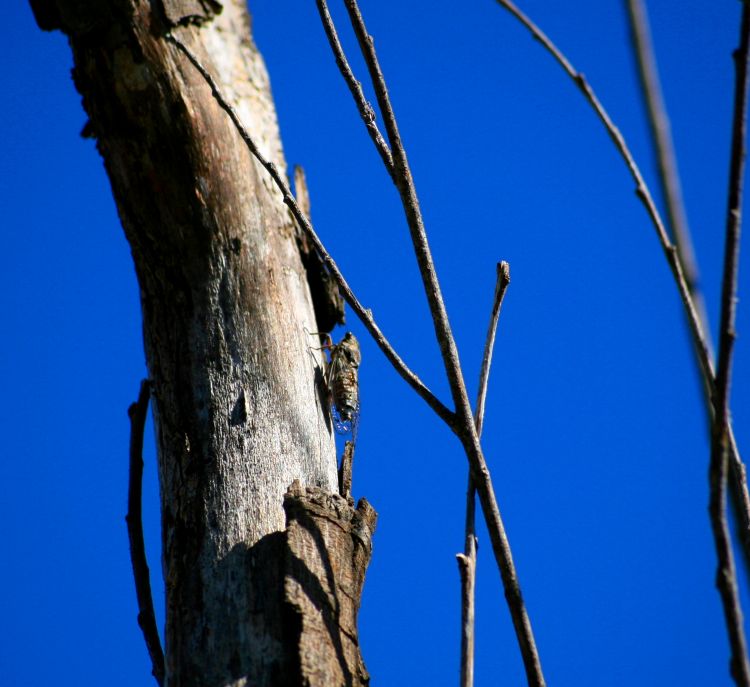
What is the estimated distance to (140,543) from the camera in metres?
1.34

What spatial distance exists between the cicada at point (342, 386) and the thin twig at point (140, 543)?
355 mm

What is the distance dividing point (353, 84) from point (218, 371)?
2.16 feet

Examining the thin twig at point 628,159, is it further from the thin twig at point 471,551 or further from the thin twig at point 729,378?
the thin twig at point 471,551

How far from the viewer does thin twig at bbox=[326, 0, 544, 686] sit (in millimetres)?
807

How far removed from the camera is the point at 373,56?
2.78ft

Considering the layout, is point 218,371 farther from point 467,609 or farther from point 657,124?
point 657,124

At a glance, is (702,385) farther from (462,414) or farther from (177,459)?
(177,459)

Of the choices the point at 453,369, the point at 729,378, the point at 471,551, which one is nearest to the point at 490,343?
the point at 453,369

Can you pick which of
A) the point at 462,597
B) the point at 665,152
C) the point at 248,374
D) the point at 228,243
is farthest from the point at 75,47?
the point at 665,152

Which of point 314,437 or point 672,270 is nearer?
point 672,270

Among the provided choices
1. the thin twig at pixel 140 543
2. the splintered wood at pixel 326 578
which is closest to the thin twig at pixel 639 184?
the splintered wood at pixel 326 578

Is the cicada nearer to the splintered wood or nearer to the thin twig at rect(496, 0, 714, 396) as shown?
the splintered wood

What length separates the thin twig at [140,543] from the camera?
4.10ft

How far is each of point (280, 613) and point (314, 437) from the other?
1.21ft
